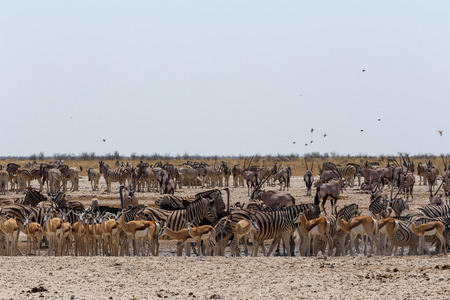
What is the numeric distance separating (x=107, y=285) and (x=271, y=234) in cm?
589

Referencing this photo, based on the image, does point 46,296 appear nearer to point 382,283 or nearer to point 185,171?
point 382,283

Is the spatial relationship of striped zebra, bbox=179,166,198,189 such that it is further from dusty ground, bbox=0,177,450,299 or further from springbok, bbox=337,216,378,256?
dusty ground, bbox=0,177,450,299

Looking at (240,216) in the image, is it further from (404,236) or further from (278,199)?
(278,199)

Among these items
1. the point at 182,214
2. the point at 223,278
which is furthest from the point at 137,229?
the point at 223,278

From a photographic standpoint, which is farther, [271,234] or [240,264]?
[271,234]

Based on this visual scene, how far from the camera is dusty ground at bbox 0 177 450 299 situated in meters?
9.79

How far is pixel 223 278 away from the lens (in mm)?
10906

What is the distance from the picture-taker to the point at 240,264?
12148mm

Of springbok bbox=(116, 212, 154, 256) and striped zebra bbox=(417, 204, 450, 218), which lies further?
striped zebra bbox=(417, 204, 450, 218)

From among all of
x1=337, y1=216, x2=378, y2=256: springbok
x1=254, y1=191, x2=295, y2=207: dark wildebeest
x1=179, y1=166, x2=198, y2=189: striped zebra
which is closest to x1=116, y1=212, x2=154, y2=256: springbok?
x1=337, y1=216, x2=378, y2=256: springbok

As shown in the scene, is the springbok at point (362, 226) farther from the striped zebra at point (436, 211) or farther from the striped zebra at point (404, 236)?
the striped zebra at point (436, 211)

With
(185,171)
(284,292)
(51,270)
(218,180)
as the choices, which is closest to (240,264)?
(284,292)

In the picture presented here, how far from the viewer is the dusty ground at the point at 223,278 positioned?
385 inches

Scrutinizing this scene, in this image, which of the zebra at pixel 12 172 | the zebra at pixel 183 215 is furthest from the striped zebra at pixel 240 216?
the zebra at pixel 12 172
